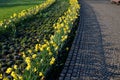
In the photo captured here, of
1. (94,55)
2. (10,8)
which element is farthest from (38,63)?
(10,8)

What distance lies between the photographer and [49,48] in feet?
24.6

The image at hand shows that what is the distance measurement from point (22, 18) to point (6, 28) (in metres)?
2.33

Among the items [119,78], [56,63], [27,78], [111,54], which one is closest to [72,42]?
[111,54]

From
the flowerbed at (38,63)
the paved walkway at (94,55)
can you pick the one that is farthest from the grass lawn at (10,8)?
the flowerbed at (38,63)

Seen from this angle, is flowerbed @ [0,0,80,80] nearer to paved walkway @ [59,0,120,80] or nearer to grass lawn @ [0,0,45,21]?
paved walkway @ [59,0,120,80]

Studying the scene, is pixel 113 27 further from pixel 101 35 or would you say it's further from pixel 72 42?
pixel 72 42

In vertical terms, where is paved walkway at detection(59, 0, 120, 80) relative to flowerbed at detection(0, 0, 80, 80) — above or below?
below

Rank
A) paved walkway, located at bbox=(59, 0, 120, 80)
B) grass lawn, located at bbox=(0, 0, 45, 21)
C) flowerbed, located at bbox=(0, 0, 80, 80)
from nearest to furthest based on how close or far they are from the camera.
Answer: flowerbed, located at bbox=(0, 0, 80, 80)
paved walkway, located at bbox=(59, 0, 120, 80)
grass lawn, located at bbox=(0, 0, 45, 21)

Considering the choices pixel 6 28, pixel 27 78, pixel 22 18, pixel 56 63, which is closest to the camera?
pixel 27 78

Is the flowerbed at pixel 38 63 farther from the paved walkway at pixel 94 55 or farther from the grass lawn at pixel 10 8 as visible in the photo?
the grass lawn at pixel 10 8

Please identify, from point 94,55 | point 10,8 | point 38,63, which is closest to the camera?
point 38,63

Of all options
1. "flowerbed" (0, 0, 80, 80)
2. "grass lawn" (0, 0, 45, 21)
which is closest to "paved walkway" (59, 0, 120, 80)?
"flowerbed" (0, 0, 80, 80)

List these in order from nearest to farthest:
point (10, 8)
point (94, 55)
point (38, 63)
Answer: point (38, 63), point (94, 55), point (10, 8)

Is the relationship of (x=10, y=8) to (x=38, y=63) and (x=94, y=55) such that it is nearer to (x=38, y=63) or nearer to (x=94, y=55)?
(x=94, y=55)
